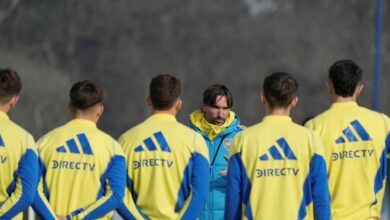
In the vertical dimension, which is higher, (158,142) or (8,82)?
(8,82)

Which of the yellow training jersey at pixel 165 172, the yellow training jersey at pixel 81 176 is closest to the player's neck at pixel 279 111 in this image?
the yellow training jersey at pixel 165 172

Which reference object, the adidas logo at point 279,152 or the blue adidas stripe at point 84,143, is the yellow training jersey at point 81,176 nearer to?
the blue adidas stripe at point 84,143

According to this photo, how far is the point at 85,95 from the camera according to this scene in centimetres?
662

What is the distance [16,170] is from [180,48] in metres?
19.7

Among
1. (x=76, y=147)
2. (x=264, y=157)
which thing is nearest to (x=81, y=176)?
(x=76, y=147)

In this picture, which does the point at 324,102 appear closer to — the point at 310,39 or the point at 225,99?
the point at 310,39

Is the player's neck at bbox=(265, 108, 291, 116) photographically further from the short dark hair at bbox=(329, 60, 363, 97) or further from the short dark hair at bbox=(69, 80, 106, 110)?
the short dark hair at bbox=(69, 80, 106, 110)

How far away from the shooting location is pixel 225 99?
808 cm

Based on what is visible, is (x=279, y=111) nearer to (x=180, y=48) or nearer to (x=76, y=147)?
(x=76, y=147)

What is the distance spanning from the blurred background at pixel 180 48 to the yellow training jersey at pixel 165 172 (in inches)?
684

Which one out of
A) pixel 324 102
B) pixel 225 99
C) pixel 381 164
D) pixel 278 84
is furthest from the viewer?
pixel 324 102

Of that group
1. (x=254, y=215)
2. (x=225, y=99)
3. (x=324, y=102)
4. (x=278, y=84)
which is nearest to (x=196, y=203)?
(x=254, y=215)

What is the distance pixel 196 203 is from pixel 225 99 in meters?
1.54

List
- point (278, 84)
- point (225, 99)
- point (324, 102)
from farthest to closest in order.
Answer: point (324, 102), point (225, 99), point (278, 84)
